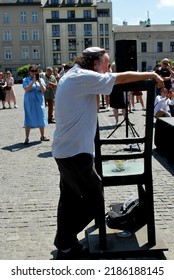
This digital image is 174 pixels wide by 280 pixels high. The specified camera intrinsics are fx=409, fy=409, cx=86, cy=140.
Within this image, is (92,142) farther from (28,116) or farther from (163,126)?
(28,116)

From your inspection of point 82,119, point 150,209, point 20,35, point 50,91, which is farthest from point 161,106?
point 20,35

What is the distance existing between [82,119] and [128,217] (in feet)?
4.46

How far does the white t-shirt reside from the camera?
316 cm

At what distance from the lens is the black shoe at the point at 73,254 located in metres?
3.73

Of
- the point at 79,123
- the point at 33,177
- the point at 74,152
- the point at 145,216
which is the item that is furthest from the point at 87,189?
the point at 33,177

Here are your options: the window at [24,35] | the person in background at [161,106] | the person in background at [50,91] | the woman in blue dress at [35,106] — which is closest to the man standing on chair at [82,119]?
the woman in blue dress at [35,106]

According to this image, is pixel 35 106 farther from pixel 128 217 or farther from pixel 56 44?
pixel 56 44

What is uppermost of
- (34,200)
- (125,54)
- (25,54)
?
(25,54)

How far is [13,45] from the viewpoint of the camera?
279 ft

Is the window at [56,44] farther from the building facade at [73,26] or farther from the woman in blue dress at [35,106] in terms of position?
the woman in blue dress at [35,106]

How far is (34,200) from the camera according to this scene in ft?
18.5

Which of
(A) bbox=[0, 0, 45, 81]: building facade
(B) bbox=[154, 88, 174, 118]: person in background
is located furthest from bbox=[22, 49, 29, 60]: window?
(B) bbox=[154, 88, 174, 118]: person in background

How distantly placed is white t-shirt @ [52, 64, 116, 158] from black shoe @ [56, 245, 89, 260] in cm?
97

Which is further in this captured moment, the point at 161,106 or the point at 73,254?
the point at 161,106
